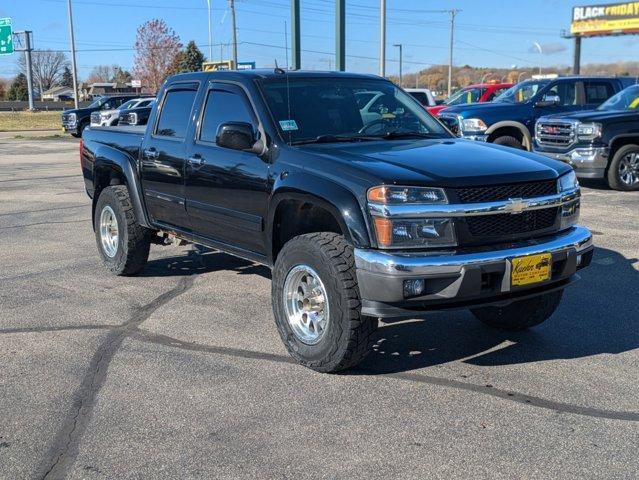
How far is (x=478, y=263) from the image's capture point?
406 centimetres

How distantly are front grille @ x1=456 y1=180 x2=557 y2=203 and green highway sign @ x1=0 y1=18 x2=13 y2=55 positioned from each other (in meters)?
45.9

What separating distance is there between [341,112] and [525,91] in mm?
11311

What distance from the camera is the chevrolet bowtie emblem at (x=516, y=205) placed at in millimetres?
4273

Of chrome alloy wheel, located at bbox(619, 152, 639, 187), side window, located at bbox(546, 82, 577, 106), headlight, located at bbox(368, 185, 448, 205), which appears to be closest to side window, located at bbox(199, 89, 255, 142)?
headlight, located at bbox(368, 185, 448, 205)

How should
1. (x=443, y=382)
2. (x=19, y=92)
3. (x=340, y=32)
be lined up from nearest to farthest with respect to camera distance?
(x=443, y=382)
(x=340, y=32)
(x=19, y=92)

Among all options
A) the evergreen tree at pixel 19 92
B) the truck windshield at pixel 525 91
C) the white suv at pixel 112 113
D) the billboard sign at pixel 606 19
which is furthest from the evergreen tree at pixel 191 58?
the truck windshield at pixel 525 91

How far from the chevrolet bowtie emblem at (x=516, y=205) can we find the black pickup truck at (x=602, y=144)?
8.75m

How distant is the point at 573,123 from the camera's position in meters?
12.6

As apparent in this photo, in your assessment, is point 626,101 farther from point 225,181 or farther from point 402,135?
point 225,181

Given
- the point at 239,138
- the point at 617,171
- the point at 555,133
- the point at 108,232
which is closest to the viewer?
the point at 239,138

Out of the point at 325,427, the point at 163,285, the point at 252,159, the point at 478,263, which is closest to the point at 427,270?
the point at 478,263

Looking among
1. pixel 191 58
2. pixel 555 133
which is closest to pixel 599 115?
pixel 555 133

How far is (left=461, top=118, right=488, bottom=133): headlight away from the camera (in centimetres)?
1442

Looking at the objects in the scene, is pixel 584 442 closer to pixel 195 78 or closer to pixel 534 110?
pixel 195 78
